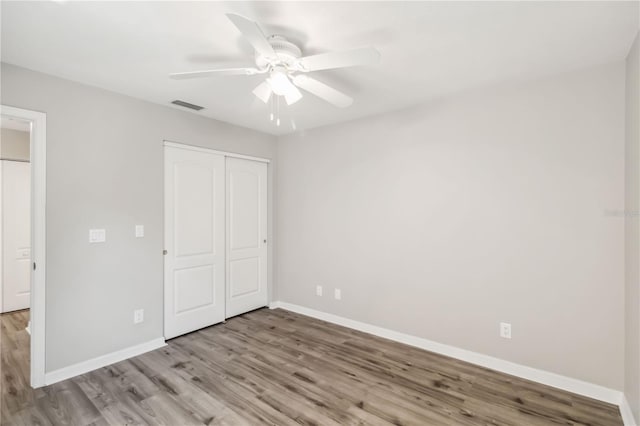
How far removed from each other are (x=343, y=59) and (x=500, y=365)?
2.79m

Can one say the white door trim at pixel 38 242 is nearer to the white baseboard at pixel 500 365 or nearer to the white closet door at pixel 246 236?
the white closet door at pixel 246 236

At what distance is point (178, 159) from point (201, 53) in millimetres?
1530

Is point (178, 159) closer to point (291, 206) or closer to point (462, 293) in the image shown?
point (291, 206)

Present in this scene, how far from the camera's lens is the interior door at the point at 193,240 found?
337cm

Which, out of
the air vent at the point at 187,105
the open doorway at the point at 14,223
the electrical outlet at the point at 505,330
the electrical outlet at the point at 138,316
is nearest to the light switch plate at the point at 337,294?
the electrical outlet at the point at 505,330

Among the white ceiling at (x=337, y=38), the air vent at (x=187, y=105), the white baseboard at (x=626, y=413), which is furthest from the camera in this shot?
the air vent at (x=187, y=105)

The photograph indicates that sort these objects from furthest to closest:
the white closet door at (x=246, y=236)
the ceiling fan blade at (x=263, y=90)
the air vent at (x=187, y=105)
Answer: the white closet door at (x=246, y=236) < the air vent at (x=187, y=105) < the ceiling fan blade at (x=263, y=90)

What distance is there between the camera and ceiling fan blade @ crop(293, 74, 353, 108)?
81.0 inches

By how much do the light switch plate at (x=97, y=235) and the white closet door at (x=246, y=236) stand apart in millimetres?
1400

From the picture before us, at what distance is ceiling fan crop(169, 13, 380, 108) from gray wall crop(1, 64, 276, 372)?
55.1 inches

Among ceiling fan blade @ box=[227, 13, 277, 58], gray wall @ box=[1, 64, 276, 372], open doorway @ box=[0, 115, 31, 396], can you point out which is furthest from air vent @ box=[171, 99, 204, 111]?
open doorway @ box=[0, 115, 31, 396]

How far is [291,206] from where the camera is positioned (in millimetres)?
4387

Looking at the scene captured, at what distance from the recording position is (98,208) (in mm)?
2799

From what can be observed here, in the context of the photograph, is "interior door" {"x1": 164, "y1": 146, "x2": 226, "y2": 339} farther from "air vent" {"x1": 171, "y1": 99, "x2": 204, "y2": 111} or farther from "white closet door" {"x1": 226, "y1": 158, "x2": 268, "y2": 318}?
"air vent" {"x1": 171, "y1": 99, "x2": 204, "y2": 111}
